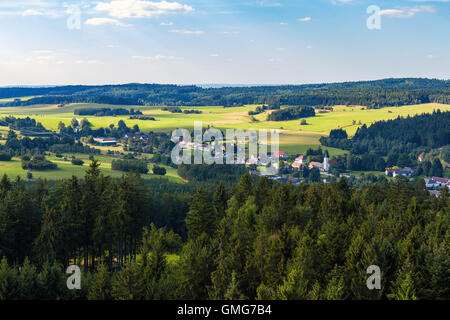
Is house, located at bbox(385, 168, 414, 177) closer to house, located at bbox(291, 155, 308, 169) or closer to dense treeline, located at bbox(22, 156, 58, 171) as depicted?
house, located at bbox(291, 155, 308, 169)

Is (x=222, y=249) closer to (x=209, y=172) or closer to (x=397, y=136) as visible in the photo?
(x=209, y=172)

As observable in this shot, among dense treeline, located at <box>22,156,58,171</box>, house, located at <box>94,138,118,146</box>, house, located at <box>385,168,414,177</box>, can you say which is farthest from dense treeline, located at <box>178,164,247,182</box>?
house, located at <box>94,138,118,146</box>

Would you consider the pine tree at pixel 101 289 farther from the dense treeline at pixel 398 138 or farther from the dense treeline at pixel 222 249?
the dense treeline at pixel 398 138

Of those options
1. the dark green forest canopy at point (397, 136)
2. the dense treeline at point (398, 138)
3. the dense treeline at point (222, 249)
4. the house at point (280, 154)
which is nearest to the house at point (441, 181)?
the dense treeline at point (398, 138)

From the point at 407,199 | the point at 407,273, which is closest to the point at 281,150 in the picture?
the point at 407,199
